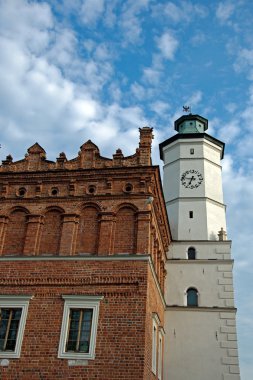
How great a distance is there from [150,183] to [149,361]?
280 inches

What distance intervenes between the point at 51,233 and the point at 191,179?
45.2 ft

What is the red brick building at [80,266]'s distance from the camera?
16125 millimetres

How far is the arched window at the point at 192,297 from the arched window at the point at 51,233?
1024cm

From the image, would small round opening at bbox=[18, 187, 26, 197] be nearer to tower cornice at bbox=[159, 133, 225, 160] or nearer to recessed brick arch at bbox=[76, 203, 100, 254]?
recessed brick arch at bbox=[76, 203, 100, 254]

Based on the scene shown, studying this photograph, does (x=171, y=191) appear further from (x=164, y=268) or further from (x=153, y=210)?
(x=153, y=210)

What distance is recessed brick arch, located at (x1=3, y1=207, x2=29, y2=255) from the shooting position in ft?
62.0

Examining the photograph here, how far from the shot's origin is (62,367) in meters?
15.9

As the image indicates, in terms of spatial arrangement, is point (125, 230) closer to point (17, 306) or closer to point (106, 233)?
point (106, 233)

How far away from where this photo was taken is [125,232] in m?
18.5

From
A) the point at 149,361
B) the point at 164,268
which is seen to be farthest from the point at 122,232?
the point at 164,268

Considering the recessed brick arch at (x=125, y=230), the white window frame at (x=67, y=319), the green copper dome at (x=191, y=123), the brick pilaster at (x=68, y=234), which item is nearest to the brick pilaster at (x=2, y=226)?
the brick pilaster at (x=68, y=234)

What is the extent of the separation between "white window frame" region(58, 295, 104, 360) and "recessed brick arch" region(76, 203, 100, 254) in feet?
6.63

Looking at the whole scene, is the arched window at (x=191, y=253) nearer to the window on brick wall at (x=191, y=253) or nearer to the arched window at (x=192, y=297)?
the window on brick wall at (x=191, y=253)

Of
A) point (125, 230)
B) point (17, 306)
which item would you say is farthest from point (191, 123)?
point (17, 306)
